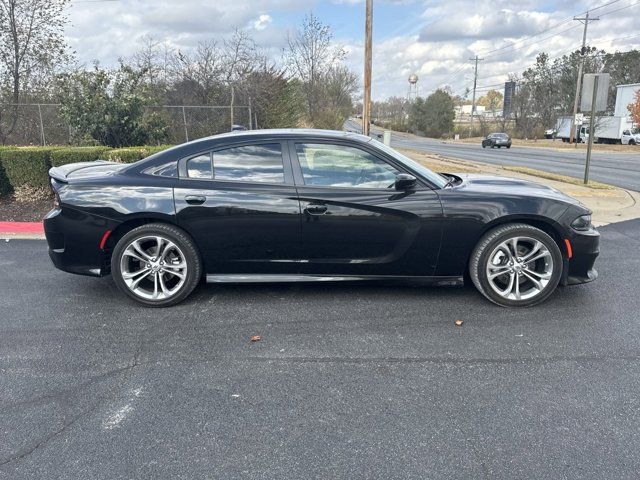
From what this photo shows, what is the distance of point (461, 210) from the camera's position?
4.30 metres

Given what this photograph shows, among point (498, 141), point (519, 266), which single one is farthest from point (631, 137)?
point (519, 266)

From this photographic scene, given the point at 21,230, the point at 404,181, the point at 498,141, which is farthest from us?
the point at 498,141

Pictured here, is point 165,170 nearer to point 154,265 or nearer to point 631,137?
point 154,265

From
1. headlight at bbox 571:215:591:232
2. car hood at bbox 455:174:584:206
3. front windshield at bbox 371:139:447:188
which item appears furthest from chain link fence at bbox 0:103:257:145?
headlight at bbox 571:215:591:232

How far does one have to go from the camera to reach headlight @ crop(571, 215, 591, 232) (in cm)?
439

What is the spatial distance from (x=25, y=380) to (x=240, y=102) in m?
15.4

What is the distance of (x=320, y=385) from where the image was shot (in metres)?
3.17

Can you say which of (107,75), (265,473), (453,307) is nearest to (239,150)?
(453,307)

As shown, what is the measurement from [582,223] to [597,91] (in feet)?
27.3

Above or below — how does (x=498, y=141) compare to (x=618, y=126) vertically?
below

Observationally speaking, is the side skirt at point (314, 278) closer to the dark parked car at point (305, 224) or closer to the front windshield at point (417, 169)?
the dark parked car at point (305, 224)

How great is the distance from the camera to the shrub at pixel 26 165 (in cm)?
884

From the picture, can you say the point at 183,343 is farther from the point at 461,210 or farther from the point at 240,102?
the point at 240,102

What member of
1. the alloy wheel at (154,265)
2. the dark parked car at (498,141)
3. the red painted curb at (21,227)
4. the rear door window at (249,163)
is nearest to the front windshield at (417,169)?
the rear door window at (249,163)
